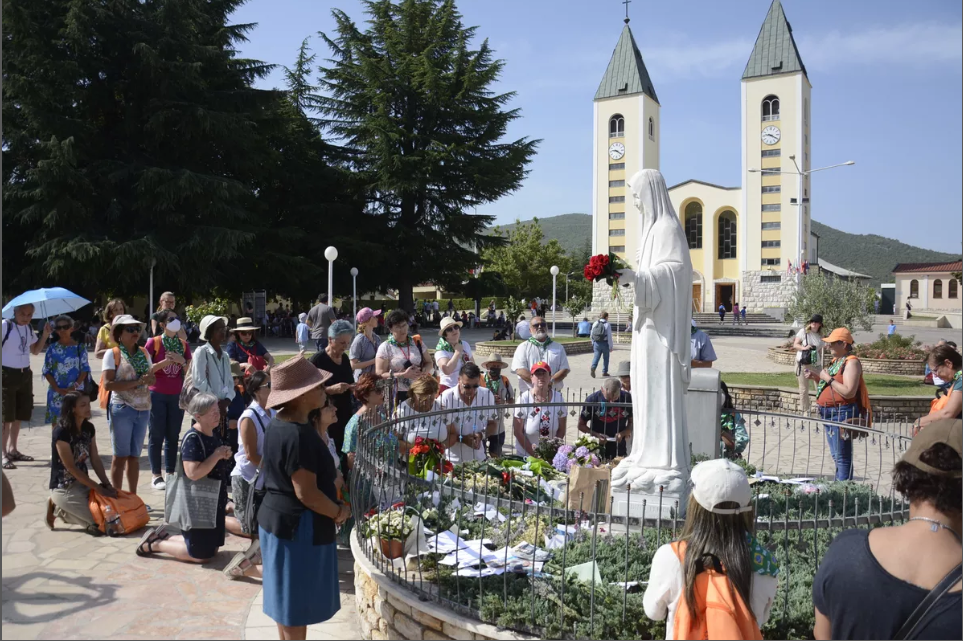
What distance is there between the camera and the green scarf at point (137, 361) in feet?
24.0

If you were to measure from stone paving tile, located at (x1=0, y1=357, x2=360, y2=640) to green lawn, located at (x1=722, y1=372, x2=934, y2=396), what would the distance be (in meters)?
11.7

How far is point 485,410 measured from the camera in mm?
7715

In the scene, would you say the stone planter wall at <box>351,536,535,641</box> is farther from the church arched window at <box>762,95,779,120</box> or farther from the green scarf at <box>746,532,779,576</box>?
the church arched window at <box>762,95,779,120</box>

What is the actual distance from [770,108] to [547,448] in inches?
2317

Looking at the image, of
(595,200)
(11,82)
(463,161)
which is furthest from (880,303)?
(11,82)

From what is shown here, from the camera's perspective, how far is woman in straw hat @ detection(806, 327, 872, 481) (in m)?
7.34

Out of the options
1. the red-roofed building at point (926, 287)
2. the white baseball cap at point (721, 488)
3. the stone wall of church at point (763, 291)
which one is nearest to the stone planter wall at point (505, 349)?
the white baseball cap at point (721, 488)

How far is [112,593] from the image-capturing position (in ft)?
16.3

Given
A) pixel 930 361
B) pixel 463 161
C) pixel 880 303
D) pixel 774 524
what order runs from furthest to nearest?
pixel 880 303 → pixel 463 161 → pixel 930 361 → pixel 774 524

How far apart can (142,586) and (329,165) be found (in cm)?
3865

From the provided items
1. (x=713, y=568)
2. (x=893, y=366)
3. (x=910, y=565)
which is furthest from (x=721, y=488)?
(x=893, y=366)

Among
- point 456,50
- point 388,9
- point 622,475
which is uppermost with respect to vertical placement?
point 388,9

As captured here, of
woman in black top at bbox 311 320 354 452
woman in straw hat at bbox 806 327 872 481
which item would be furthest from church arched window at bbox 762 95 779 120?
woman in black top at bbox 311 320 354 452

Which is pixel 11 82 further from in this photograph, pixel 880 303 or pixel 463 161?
pixel 880 303
